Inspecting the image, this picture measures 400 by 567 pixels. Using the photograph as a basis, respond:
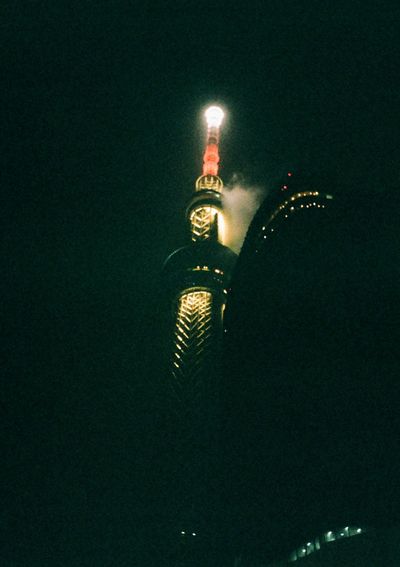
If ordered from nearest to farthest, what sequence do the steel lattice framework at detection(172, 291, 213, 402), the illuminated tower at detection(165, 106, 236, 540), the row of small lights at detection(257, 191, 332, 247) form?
the row of small lights at detection(257, 191, 332, 247) < the illuminated tower at detection(165, 106, 236, 540) < the steel lattice framework at detection(172, 291, 213, 402)

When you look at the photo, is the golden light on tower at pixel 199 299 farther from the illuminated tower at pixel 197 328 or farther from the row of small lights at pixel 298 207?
the row of small lights at pixel 298 207

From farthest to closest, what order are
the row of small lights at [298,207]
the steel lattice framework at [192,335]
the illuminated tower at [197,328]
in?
the steel lattice framework at [192,335] < the illuminated tower at [197,328] < the row of small lights at [298,207]

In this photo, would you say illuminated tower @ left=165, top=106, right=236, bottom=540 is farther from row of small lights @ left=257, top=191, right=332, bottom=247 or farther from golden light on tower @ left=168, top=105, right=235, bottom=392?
row of small lights @ left=257, top=191, right=332, bottom=247

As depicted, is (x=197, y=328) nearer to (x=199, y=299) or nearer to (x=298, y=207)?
(x=199, y=299)

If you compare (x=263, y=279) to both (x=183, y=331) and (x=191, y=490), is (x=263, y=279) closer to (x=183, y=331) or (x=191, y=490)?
(x=191, y=490)

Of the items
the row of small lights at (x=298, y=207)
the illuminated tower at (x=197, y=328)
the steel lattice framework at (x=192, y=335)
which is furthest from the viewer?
the steel lattice framework at (x=192, y=335)

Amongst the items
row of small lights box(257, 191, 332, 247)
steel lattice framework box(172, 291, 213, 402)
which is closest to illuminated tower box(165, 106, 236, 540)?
steel lattice framework box(172, 291, 213, 402)

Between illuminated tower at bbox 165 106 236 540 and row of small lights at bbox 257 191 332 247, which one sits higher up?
illuminated tower at bbox 165 106 236 540

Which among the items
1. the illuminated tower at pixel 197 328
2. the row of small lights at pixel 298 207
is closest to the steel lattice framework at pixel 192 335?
the illuminated tower at pixel 197 328

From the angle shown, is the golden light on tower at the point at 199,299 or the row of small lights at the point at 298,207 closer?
the row of small lights at the point at 298,207

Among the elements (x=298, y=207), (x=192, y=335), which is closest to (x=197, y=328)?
(x=192, y=335)

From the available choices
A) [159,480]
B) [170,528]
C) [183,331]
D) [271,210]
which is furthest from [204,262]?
[271,210]
